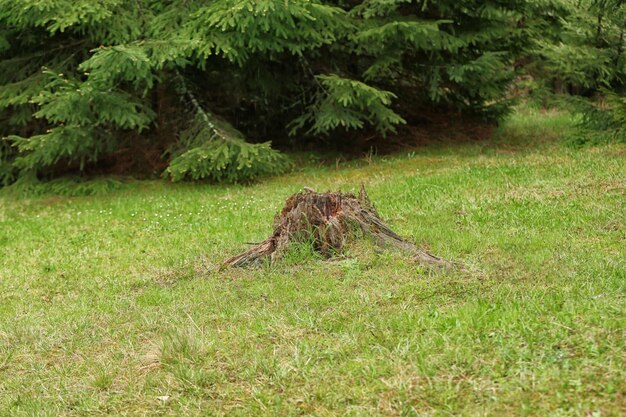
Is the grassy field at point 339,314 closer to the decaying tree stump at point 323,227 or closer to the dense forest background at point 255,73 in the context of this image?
the decaying tree stump at point 323,227

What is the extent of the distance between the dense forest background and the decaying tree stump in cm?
518

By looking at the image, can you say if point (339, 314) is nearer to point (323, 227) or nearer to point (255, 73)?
point (323, 227)

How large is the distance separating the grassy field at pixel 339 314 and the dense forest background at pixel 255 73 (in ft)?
8.67

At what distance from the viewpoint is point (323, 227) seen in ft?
24.7

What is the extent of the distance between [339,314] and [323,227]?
5.64ft

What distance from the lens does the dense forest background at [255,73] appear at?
12695mm

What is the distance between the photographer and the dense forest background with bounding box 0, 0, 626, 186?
12.7 meters

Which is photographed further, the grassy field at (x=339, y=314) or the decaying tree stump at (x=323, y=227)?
the decaying tree stump at (x=323, y=227)

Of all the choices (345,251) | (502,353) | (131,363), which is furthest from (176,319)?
(502,353)

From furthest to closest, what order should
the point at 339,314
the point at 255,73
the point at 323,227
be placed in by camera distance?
the point at 255,73 < the point at 323,227 < the point at 339,314

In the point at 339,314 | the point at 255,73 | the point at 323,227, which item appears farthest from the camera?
the point at 255,73

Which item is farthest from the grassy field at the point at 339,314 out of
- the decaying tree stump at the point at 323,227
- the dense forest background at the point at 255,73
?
the dense forest background at the point at 255,73

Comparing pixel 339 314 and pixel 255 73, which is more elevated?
pixel 255 73

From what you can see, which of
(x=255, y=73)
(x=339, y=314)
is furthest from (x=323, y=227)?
(x=255, y=73)
